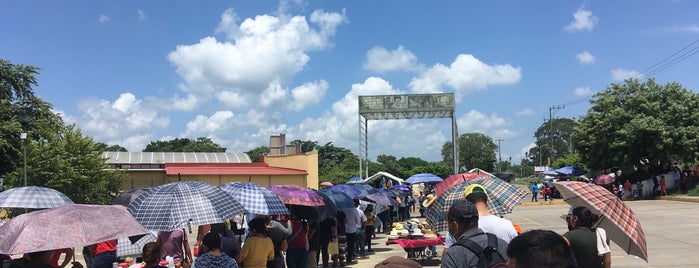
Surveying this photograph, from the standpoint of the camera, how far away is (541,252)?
223cm

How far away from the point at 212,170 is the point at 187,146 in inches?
2275

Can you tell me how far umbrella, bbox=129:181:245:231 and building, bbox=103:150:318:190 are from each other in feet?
109

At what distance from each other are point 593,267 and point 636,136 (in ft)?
103

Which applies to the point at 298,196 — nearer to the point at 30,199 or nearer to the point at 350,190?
the point at 30,199

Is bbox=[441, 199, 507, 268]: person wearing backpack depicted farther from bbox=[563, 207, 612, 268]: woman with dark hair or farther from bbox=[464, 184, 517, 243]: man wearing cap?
bbox=[563, 207, 612, 268]: woman with dark hair

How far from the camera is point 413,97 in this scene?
41562 mm

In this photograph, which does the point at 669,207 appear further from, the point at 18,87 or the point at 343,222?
the point at 18,87

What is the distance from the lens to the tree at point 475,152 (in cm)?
11412

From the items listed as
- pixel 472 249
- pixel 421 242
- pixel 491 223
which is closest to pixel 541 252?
pixel 472 249

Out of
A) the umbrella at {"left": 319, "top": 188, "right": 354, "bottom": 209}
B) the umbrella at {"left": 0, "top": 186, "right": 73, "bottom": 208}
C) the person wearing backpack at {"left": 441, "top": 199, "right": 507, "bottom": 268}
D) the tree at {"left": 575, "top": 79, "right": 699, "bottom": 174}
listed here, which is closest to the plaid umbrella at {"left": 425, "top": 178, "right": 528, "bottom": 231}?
the person wearing backpack at {"left": 441, "top": 199, "right": 507, "bottom": 268}

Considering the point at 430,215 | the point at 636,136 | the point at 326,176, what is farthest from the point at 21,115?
the point at 326,176

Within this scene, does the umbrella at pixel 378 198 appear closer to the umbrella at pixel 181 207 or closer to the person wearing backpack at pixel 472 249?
the umbrella at pixel 181 207

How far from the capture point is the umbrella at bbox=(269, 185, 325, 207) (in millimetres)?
9906

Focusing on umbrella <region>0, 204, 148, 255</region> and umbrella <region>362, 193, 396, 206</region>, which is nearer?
umbrella <region>0, 204, 148, 255</region>
